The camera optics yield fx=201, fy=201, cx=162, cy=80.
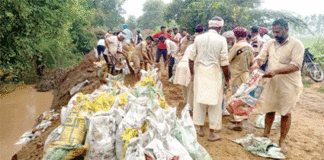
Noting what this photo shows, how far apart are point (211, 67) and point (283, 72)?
0.82 meters

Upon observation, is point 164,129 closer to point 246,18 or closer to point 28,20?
point 28,20

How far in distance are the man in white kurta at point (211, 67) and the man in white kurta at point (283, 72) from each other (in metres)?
0.56

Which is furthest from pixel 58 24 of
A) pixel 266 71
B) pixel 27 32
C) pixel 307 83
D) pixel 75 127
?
pixel 307 83

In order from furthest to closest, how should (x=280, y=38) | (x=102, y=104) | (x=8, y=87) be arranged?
(x=8, y=87) → (x=280, y=38) → (x=102, y=104)

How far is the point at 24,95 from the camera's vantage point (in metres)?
7.88

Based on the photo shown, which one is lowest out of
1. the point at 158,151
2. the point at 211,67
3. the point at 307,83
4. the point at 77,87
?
the point at 307,83

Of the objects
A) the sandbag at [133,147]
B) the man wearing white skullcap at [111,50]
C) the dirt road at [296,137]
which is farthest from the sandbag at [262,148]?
the man wearing white skullcap at [111,50]

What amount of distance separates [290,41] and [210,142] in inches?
64.1

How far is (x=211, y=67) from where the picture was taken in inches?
105

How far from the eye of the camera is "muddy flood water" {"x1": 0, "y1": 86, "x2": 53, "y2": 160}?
14.4 feet

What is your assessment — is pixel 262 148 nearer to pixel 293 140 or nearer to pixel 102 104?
pixel 293 140

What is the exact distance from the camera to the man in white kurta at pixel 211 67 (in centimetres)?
263

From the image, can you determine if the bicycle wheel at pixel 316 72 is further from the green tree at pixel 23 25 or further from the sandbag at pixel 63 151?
the green tree at pixel 23 25

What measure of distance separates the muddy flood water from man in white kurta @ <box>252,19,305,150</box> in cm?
473
